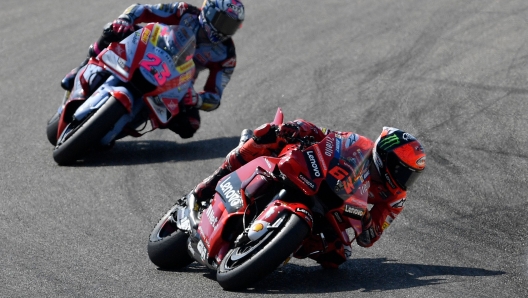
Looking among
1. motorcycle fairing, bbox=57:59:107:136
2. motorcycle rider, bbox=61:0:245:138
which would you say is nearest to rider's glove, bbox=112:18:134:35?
motorcycle rider, bbox=61:0:245:138

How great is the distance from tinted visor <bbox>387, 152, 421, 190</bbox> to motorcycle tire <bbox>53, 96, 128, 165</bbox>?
360 centimetres

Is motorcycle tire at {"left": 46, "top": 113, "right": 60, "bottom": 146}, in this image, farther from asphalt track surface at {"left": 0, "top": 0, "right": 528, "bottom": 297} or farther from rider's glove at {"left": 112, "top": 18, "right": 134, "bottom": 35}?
rider's glove at {"left": 112, "top": 18, "right": 134, "bottom": 35}

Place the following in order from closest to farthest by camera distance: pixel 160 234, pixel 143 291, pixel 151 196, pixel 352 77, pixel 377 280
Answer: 1. pixel 143 291
2. pixel 377 280
3. pixel 160 234
4. pixel 151 196
5. pixel 352 77

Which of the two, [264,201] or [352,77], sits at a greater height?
[264,201]

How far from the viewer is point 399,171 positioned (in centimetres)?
649

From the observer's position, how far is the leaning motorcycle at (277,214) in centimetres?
575

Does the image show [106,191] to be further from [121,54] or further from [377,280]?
[377,280]

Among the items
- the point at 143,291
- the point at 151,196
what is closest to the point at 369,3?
the point at 151,196

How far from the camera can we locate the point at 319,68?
42.0 ft

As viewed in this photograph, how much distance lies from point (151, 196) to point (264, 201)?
259 cm

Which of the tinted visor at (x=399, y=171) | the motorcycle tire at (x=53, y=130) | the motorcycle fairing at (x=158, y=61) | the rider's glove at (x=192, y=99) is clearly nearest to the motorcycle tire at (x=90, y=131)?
the motorcycle fairing at (x=158, y=61)

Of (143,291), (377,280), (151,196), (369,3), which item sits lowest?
(369,3)

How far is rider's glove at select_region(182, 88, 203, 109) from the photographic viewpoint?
9.98m

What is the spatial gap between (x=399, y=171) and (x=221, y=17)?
4.06 m
